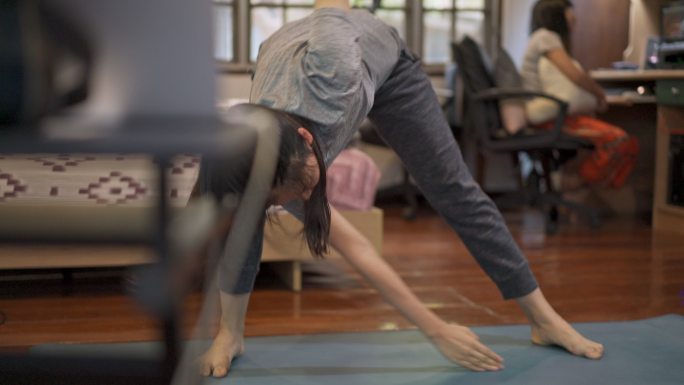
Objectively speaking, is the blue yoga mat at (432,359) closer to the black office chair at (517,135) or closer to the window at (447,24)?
the black office chair at (517,135)

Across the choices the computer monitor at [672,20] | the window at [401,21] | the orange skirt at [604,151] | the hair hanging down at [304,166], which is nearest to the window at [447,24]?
the window at [401,21]

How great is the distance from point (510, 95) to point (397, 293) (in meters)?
2.81

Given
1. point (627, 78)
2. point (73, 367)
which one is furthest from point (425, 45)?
point (73, 367)

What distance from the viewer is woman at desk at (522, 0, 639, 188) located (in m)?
4.58

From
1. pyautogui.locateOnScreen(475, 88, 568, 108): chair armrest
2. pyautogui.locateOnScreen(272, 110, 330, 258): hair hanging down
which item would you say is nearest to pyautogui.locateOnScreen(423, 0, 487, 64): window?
pyautogui.locateOnScreen(475, 88, 568, 108): chair armrest

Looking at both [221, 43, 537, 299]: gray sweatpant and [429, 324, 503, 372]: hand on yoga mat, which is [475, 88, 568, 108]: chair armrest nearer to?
[221, 43, 537, 299]: gray sweatpant

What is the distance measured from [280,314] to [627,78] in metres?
2.88

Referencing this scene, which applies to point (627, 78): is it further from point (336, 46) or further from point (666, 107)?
point (336, 46)

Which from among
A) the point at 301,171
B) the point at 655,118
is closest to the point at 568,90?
the point at 655,118

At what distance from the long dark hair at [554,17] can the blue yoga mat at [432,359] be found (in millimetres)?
2536

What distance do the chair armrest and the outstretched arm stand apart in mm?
2623

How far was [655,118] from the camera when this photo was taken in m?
5.26

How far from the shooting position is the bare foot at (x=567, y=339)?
2078 millimetres

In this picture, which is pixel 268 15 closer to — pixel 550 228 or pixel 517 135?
pixel 517 135
